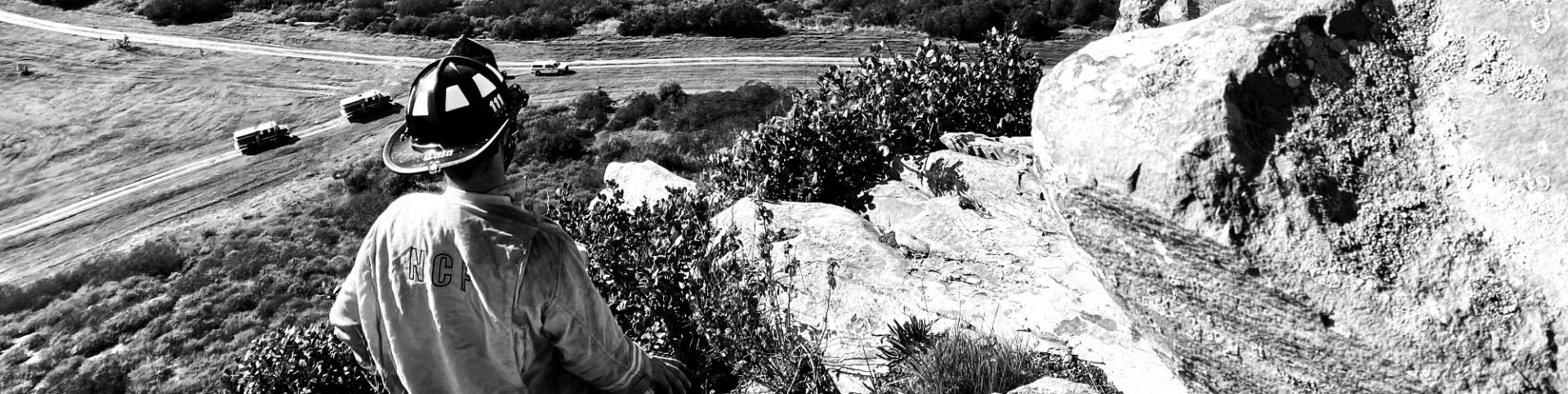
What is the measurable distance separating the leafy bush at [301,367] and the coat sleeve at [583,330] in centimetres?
576

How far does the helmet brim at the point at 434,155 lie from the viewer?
13.0 ft

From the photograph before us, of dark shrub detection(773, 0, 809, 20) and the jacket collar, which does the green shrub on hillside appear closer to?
the jacket collar

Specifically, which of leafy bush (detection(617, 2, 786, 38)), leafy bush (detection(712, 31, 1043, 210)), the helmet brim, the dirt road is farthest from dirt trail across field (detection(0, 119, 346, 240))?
the helmet brim

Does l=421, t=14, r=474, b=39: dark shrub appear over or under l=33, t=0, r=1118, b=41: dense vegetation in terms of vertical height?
under

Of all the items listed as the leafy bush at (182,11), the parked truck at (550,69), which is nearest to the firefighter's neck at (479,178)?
the parked truck at (550,69)

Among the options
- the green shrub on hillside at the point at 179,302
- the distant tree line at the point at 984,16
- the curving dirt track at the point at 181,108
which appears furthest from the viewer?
the distant tree line at the point at 984,16

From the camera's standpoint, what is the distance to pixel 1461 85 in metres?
4.61

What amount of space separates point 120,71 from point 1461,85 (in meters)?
59.3

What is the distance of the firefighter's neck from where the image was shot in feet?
13.2

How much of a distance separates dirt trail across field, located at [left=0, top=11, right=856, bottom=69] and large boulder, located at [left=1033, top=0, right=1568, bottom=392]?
137 feet

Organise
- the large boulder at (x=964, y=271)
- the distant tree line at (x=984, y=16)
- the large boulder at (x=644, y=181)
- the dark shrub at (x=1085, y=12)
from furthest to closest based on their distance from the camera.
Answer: the dark shrub at (x=1085, y=12) < the distant tree line at (x=984, y=16) < the large boulder at (x=644, y=181) < the large boulder at (x=964, y=271)

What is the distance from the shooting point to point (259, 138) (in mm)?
41406

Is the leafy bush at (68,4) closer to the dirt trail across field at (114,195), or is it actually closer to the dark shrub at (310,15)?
the dark shrub at (310,15)

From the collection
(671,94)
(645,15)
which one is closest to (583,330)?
(671,94)
